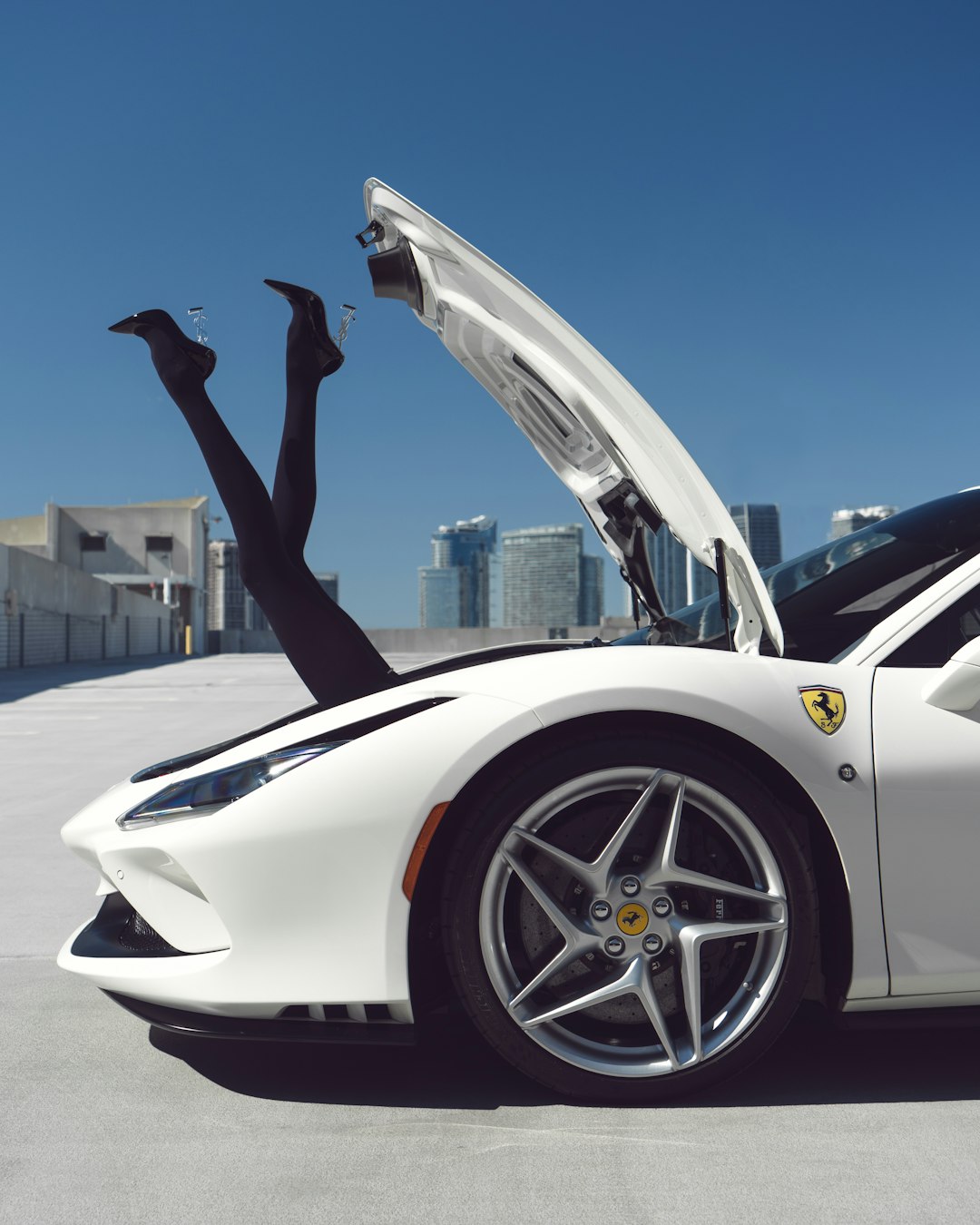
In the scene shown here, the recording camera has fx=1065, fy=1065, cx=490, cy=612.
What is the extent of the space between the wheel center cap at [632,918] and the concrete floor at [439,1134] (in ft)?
1.20

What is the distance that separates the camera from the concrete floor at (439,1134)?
1777 mm

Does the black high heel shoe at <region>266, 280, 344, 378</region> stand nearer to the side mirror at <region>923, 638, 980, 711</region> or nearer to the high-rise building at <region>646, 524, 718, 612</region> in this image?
the high-rise building at <region>646, 524, 718, 612</region>

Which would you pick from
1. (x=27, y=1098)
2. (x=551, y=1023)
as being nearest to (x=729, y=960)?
(x=551, y=1023)

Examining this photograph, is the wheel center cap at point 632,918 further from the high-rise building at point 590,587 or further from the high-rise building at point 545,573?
the high-rise building at point 545,573

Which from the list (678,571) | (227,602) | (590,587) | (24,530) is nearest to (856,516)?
(678,571)

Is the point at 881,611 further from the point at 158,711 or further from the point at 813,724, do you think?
the point at 158,711

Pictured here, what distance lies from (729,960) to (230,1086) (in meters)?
1.09

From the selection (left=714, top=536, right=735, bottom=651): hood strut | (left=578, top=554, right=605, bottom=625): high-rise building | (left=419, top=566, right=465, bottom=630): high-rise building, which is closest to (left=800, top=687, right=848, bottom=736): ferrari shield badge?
(left=714, top=536, right=735, bottom=651): hood strut

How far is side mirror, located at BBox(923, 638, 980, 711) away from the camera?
2125 mm

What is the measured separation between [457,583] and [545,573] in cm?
1170

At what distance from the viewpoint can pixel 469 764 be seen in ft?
6.80

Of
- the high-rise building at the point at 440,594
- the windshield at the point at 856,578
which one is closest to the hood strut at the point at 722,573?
the windshield at the point at 856,578

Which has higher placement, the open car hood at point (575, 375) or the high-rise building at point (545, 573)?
the high-rise building at point (545, 573)

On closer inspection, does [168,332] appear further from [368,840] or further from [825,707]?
[825,707]
